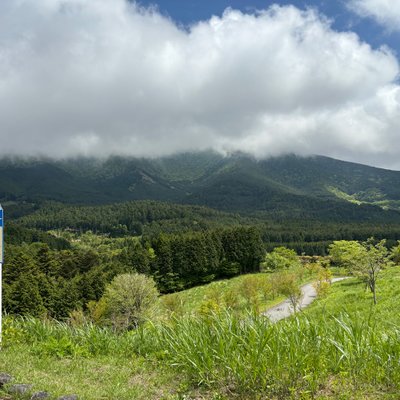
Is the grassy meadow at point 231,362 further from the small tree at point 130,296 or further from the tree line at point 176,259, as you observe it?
the tree line at point 176,259

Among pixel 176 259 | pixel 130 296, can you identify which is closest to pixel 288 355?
pixel 130 296

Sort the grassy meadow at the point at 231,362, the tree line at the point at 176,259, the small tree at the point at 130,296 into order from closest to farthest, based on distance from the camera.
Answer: the grassy meadow at the point at 231,362 → the small tree at the point at 130,296 → the tree line at the point at 176,259

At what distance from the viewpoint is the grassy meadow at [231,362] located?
5301 mm

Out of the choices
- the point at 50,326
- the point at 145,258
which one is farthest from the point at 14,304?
the point at 50,326

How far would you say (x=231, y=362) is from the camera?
18.6ft

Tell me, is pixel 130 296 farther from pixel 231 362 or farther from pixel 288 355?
pixel 288 355

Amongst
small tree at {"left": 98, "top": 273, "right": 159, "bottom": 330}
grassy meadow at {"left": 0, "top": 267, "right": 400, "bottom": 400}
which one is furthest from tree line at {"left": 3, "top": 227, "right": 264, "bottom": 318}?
grassy meadow at {"left": 0, "top": 267, "right": 400, "bottom": 400}

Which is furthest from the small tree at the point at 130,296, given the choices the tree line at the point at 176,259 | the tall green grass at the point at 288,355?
the tall green grass at the point at 288,355

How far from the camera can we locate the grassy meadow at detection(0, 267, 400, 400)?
5.30 m

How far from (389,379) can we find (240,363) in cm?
218

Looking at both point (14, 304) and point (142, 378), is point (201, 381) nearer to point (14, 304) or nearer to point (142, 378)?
point (142, 378)

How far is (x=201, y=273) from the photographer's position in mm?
83688

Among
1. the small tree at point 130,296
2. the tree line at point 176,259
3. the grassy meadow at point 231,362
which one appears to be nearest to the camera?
the grassy meadow at point 231,362

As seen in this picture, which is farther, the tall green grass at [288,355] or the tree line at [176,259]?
the tree line at [176,259]
